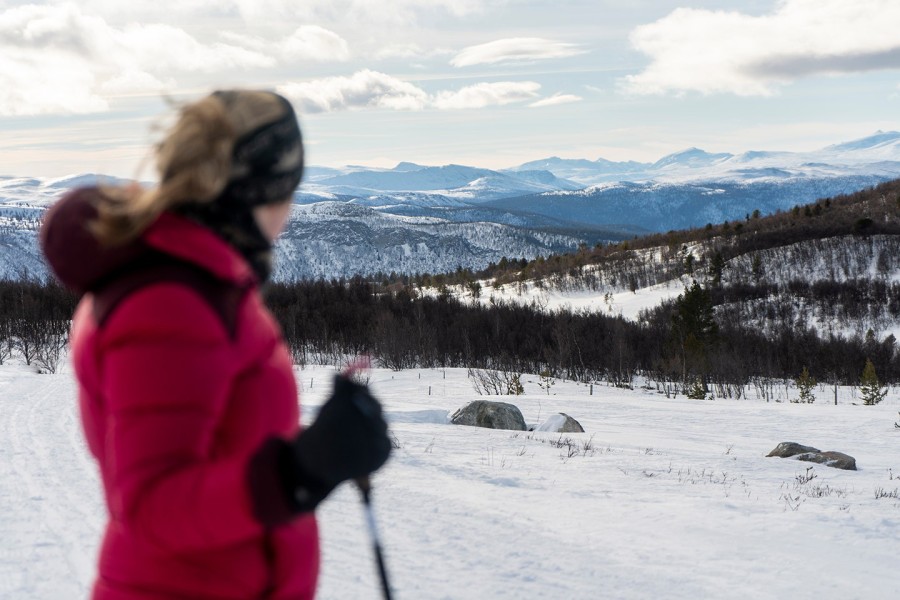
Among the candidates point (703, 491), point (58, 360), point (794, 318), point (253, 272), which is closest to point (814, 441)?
Answer: point (703, 491)

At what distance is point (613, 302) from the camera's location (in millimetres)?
70688

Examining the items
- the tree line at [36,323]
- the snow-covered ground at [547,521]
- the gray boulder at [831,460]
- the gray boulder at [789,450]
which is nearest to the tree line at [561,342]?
the tree line at [36,323]

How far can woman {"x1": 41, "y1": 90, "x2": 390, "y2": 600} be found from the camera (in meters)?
1.19

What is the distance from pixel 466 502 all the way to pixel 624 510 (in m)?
1.42

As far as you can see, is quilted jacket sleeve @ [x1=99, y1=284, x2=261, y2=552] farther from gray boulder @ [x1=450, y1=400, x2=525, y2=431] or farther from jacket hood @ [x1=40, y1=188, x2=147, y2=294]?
gray boulder @ [x1=450, y1=400, x2=525, y2=431]

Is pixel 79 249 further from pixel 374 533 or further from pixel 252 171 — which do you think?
pixel 374 533

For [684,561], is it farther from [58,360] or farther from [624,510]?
[58,360]

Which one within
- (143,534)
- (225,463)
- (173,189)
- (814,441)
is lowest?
(814,441)

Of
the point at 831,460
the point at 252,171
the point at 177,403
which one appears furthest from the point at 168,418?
the point at 831,460

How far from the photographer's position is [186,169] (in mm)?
1261

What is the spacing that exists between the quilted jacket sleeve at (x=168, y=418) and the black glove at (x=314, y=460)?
3 centimetres

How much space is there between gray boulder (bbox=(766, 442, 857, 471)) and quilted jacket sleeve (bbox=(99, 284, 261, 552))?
37.0 ft

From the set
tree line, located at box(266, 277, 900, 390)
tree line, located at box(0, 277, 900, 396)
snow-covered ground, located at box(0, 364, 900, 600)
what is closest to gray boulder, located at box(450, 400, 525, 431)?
snow-covered ground, located at box(0, 364, 900, 600)

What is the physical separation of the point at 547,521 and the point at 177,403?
5285mm
